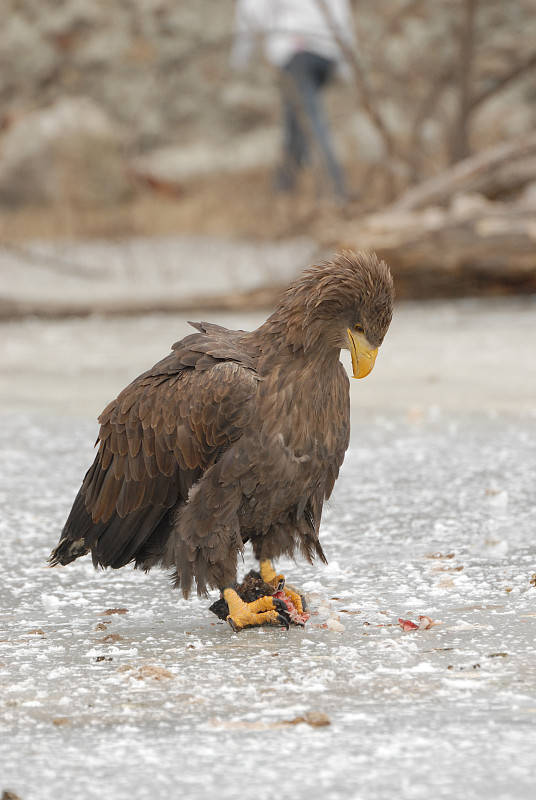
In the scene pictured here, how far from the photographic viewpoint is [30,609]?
3.12 meters

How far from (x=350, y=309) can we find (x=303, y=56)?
26.4 ft

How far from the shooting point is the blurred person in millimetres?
10273

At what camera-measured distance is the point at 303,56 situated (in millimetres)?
10555

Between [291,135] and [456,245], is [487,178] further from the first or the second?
[291,135]

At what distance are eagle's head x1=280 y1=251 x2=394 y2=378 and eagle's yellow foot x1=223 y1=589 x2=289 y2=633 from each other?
58 cm

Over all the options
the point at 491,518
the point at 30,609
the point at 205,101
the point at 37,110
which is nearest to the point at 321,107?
the point at 37,110

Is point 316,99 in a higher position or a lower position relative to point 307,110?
higher

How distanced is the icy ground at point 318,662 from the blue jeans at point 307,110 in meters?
6.03

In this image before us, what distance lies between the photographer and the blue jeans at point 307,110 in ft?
33.8

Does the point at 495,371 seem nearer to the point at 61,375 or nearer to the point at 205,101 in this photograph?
the point at 61,375

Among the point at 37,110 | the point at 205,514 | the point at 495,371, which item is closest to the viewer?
the point at 205,514

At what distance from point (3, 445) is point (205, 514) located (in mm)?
2277

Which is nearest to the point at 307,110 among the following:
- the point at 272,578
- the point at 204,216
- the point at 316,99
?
the point at 316,99

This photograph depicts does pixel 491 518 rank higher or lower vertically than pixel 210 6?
lower
